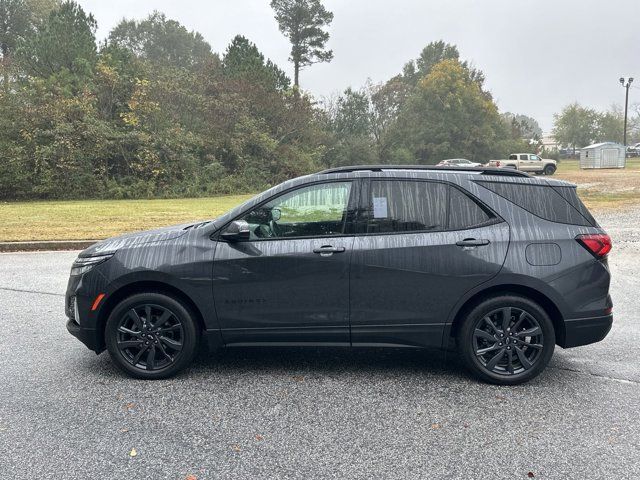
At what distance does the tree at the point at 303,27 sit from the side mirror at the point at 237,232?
169ft

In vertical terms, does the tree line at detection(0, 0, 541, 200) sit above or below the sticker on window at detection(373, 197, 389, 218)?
above

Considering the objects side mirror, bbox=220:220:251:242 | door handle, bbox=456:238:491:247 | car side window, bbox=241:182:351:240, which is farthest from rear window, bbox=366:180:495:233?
side mirror, bbox=220:220:251:242

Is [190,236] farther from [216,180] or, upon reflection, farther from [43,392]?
[216,180]

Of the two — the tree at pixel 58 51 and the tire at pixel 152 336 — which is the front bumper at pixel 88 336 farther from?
the tree at pixel 58 51

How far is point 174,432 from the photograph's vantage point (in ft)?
11.1

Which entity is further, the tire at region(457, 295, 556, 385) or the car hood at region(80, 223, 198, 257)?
the car hood at region(80, 223, 198, 257)

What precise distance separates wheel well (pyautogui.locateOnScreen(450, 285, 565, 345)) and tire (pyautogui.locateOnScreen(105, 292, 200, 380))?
2.07 meters

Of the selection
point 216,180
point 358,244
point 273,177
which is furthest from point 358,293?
point 273,177

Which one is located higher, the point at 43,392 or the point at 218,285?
the point at 218,285

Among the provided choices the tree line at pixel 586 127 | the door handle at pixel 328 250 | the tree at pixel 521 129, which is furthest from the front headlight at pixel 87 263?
the tree line at pixel 586 127

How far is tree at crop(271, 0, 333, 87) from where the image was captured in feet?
174

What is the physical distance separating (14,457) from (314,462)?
67.9 inches

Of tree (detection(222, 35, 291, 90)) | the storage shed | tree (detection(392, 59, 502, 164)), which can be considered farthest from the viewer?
tree (detection(392, 59, 502, 164))

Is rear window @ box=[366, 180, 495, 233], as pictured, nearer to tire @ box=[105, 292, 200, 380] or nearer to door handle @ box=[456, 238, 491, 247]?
door handle @ box=[456, 238, 491, 247]
